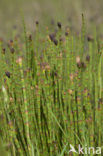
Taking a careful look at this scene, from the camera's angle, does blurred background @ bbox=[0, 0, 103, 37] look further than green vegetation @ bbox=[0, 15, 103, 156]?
Yes

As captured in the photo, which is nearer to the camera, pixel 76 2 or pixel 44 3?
pixel 76 2

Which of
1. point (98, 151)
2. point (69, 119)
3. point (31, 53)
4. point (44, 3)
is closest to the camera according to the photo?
point (98, 151)

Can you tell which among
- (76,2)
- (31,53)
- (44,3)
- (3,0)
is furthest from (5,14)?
(31,53)

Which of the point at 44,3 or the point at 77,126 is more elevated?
the point at 44,3

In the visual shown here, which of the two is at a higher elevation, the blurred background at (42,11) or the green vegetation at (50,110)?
the blurred background at (42,11)

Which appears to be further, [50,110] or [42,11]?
[42,11]

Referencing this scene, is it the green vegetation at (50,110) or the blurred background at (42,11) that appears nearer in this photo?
the green vegetation at (50,110)

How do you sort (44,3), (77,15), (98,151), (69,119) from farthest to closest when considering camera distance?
1. (44,3)
2. (77,15)
3. (69,119)
4. (98,151)

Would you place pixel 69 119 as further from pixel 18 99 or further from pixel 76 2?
pixel 76 2

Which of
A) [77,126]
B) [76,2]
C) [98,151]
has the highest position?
[76,2]

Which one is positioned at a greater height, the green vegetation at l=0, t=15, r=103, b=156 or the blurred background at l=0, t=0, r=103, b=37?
the blurred background at l=0, t=0, r=103, b=37

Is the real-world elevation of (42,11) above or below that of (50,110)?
above
